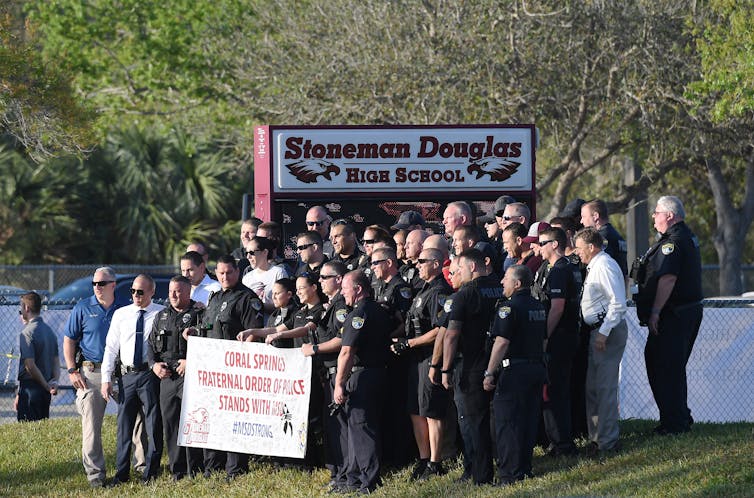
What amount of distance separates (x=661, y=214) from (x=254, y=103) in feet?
53.2

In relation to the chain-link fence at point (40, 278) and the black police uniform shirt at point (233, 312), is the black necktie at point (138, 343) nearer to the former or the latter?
the black police uniform shirt at point (233, 312)

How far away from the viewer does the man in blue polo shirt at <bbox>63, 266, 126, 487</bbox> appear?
11.5 m

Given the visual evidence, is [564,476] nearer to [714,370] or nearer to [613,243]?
[613,243]

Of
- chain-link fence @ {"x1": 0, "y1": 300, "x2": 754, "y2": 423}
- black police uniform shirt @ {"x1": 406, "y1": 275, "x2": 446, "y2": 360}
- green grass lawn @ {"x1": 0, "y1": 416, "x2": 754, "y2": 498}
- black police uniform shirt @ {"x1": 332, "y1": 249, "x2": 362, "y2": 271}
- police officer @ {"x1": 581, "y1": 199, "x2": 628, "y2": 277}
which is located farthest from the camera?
chain-link fence @ {"x1": 0, "y1": 300, "x2": 754, "y2": 423}

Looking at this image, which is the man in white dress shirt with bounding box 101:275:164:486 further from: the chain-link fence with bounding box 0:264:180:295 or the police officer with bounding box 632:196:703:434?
the chain-link fence with bounding box 0:264:180:295

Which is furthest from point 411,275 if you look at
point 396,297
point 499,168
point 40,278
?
point 40,278

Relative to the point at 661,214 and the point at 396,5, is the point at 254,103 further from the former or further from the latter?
the point at 661,214

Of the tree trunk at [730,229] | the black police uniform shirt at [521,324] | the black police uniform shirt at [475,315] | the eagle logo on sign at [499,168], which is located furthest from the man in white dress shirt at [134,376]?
the tree trunk at [730,229]

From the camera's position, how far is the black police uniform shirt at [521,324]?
9.24 meters

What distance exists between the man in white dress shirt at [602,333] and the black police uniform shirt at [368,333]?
5.13 ft

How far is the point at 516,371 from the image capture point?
370 inches

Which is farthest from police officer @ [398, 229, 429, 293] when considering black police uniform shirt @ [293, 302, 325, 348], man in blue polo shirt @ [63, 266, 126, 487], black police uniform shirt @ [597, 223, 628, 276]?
man in blue polo shirt @ [63, 266, 126, 487]

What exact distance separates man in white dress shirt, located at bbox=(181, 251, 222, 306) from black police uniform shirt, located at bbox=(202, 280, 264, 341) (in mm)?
439

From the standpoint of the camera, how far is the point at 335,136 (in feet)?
48.3
